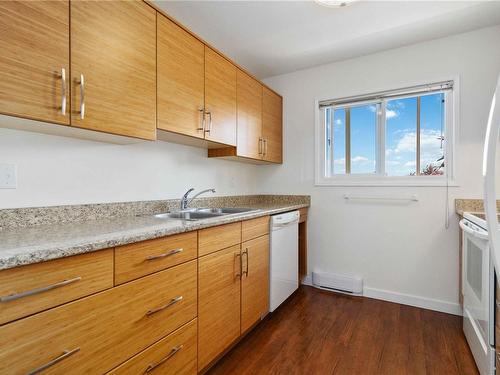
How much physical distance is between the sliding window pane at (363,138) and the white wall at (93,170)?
162cm

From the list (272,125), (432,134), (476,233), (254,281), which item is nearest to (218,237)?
(254,281)

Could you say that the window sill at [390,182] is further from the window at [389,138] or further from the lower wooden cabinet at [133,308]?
the lower wooden cabinet at [133,308]

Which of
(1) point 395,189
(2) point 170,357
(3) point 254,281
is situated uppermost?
(1) point 395,189

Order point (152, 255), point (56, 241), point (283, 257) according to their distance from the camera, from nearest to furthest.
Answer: point (56, 241) < point (152, 255) < point (283, 257)

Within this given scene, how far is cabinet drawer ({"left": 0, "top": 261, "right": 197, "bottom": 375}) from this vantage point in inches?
29.8

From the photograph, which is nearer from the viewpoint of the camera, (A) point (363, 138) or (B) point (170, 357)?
(B) point (170, 357)

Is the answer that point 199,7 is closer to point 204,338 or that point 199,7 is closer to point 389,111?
point 389,111

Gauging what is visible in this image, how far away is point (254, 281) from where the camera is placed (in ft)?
6.29

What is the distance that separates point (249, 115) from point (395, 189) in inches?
62.4

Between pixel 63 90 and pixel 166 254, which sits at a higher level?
pixel 63 90

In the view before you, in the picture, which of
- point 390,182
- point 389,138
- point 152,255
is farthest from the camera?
point 389,138

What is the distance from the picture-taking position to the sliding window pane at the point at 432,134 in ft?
7.96

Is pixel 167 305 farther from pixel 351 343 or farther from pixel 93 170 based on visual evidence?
pixel 351 343

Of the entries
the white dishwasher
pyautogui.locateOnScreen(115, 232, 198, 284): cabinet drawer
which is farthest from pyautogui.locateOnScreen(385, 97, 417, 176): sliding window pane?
pyautogui.locateOnScreen(115, 232, 198, 284): cabinet drawer
